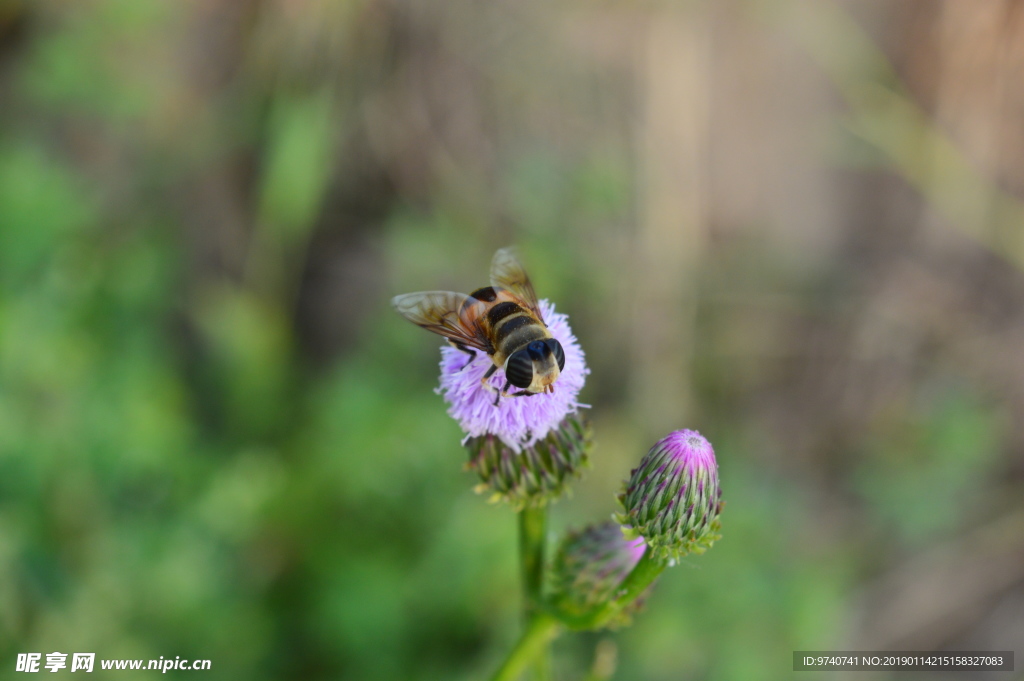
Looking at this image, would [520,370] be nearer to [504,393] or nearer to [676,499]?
[504,393]

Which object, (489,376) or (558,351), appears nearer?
(558,351)

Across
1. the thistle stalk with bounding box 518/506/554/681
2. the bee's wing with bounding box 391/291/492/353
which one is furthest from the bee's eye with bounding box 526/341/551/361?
the thistle stalk with bounding box 518/506/554/681

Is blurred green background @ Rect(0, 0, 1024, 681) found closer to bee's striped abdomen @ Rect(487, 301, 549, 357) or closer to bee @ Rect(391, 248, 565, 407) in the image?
bee @ Rect(391, 248, 565, 407)

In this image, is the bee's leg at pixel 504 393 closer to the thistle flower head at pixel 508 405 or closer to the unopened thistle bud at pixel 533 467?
the thistle flower head at pixel 508 405

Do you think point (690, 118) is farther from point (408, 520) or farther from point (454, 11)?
point (408, 520)

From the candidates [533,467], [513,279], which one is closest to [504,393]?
[533,467]

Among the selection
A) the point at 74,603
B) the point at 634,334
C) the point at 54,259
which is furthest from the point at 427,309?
the point at 634,334

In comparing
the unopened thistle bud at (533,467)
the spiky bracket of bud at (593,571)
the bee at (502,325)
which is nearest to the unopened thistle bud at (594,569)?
the spiky bracket of bud at (593,571)
